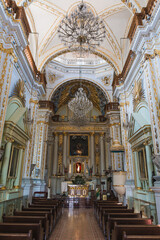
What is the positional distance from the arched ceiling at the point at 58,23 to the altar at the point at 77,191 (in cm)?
855

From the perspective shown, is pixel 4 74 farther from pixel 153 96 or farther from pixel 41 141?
pixel 41 141

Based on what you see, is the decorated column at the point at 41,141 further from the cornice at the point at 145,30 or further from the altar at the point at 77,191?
the cornice at the point at 145,30

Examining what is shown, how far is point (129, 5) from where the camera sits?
737cm

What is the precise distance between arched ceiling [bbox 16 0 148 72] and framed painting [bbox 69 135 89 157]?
906 centimetres

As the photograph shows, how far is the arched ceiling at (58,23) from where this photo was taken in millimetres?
8984

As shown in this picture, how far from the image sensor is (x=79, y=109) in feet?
37.7

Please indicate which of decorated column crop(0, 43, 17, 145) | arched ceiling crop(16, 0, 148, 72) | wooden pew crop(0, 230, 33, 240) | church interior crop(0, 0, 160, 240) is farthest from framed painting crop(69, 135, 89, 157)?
wooden pew crop(0, 230, 33, 240)

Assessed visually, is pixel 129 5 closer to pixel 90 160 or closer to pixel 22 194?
pixel 22 194

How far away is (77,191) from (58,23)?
10832 mm

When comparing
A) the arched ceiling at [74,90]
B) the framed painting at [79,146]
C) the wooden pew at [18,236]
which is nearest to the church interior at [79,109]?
the wooden pew at [18,236]

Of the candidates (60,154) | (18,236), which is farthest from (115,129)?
(18,236)

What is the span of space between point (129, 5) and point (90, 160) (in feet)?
42.7

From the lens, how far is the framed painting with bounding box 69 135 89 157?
17516mm

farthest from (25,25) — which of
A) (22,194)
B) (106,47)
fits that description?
(22,194)
